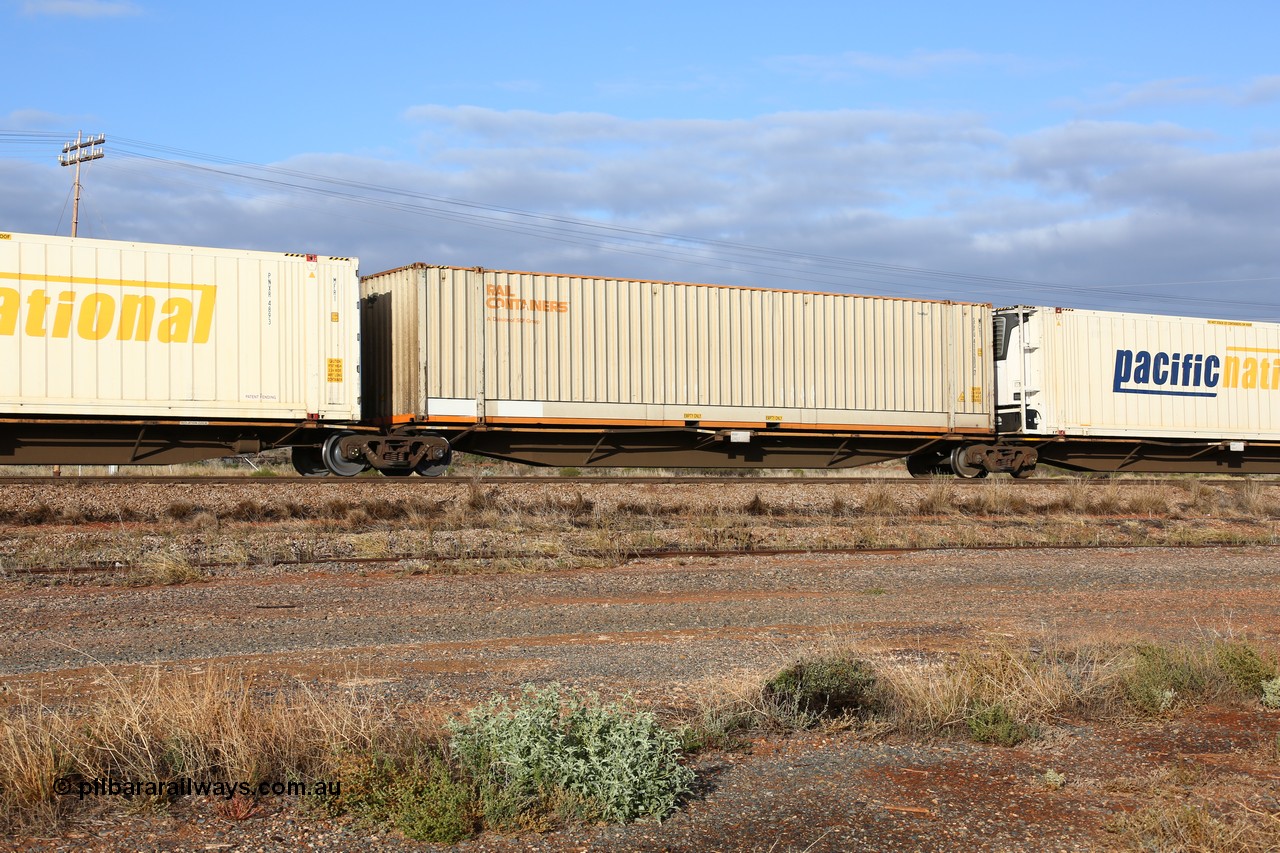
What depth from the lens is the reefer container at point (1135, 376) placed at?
2186 cm

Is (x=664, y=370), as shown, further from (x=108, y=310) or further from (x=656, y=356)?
(x=108, y=310)

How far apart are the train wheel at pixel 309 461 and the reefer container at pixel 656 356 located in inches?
46.2

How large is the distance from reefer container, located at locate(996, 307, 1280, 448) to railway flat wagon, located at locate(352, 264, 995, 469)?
0.75 metres

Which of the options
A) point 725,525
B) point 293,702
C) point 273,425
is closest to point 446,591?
point 293,702

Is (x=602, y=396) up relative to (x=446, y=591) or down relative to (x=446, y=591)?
up

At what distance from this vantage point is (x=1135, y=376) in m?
22.8

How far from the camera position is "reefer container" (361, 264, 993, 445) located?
17875mm

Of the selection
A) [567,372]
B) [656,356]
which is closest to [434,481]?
[567,372]

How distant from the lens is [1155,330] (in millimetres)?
23094

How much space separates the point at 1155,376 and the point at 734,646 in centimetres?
1854

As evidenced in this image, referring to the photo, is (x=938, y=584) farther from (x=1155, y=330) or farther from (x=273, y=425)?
(x=1155, y=330)

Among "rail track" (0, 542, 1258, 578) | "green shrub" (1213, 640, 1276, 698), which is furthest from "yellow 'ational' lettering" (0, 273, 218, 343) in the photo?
"green shrub" (1213, 640, 1276, 698)

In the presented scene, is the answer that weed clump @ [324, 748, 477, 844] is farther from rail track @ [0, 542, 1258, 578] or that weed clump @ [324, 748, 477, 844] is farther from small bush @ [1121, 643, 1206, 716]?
rail track @ [0, 542, 1258, 578]

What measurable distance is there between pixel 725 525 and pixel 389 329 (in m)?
6.95
